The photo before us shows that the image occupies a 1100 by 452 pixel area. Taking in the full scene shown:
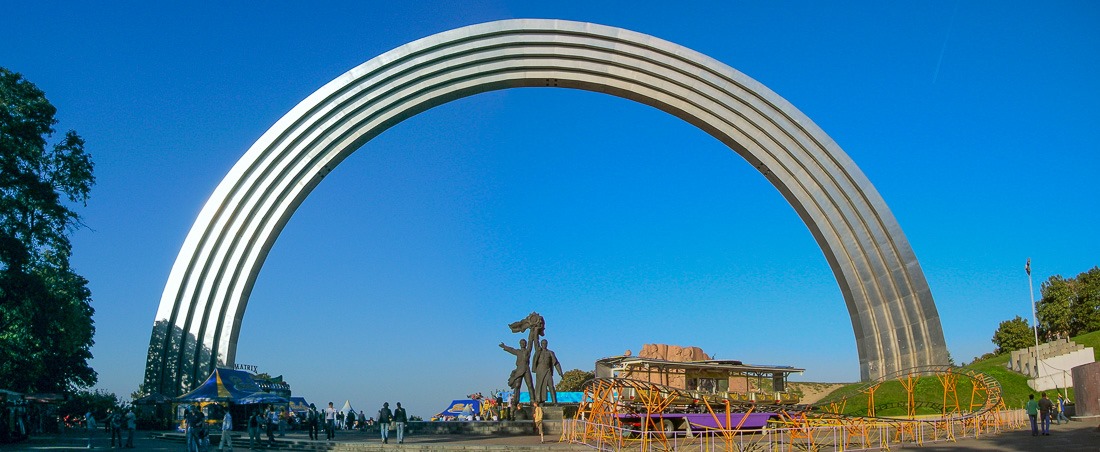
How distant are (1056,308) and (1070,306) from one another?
2.47ft

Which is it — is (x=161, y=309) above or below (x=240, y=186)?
below

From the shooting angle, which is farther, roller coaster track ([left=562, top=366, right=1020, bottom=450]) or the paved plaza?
the paved plaza

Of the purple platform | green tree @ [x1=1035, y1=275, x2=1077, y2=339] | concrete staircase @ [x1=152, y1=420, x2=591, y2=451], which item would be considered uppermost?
green tree @ [x1=1035, y1=275, x2=1077, y2=339]

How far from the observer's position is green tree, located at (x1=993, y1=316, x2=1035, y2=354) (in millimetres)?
50812

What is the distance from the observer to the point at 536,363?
25.3 meters

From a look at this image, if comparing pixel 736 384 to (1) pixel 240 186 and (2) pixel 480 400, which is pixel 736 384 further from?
(1) pixel 240 186

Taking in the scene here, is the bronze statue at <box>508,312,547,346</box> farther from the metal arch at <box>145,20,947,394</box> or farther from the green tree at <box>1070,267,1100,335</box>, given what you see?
the green tree at <box>1070,267,1100,335</box>

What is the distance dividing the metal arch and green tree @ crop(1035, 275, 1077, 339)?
2494 cm

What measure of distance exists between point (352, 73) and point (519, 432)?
1490 centimetres

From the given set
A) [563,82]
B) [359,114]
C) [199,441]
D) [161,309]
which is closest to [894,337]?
[563,82]

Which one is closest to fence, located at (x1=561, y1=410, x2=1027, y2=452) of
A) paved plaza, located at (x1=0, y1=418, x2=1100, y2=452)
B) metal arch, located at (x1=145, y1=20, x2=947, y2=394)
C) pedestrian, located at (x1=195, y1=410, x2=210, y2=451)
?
paved plaza, located at (x1=0, y1=418, x2=1100, y2=452)

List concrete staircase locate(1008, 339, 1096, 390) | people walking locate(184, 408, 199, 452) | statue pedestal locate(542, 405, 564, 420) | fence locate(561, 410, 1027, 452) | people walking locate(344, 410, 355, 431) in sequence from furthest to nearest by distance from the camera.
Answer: people walking locate(344, 410, 355, 431), concrete staircase locate(1008, 339, 1096, 390), statue pedestal locate(542, 405, 564, 420), people walking locate(184, 408, 199, 452), fence locate(561, 410, 1027, 452)

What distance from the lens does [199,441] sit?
18094mm

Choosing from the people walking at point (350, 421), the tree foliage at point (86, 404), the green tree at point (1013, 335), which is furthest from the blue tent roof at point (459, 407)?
the green tree at point (1013, 335)
